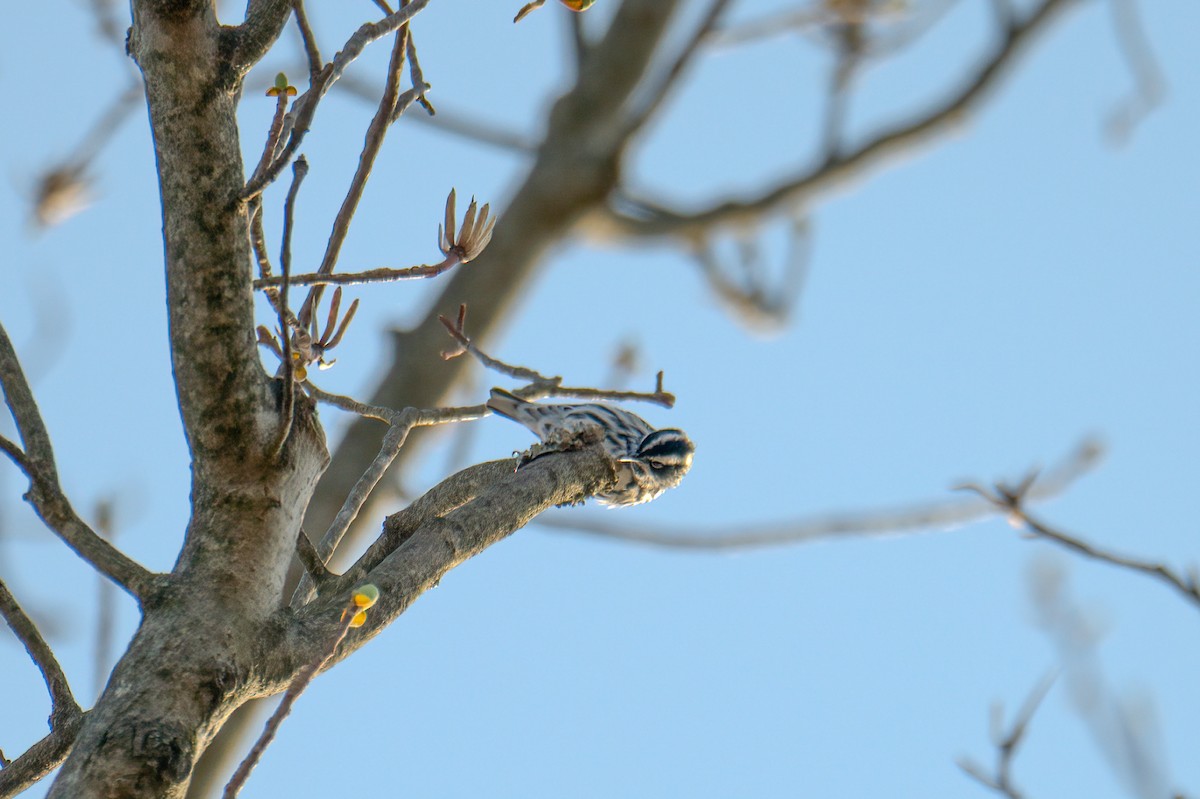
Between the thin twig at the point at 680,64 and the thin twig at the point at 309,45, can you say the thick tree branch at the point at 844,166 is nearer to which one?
the thin twig at the point at 680,64

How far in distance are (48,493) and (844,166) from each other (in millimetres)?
4409

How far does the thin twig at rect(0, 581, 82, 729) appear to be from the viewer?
1989mm

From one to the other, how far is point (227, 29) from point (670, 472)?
292 cm

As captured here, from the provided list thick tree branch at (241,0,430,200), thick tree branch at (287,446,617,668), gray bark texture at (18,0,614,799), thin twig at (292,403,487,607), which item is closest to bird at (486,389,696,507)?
thick tree branch at (287,446,617,668)

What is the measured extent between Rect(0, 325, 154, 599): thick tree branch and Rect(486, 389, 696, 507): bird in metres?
1.58

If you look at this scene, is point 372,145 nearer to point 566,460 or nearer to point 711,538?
point 566,460

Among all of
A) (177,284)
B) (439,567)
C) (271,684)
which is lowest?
(271,684)

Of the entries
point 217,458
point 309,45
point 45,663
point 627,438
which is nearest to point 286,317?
point 217,458

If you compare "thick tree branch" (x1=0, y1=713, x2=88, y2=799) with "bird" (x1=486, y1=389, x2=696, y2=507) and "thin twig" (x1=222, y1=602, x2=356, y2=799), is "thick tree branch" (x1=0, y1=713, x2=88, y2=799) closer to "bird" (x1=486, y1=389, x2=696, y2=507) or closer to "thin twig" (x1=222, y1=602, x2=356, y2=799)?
"thin twig" (x1=222, y1=602, x2=356, y2=799)

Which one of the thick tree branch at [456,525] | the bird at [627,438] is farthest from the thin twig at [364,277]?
the bird at [627,438]

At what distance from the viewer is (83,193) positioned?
13.2 feet

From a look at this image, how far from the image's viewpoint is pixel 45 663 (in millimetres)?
2006

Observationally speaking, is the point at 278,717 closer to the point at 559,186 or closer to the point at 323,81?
the point at 323,81

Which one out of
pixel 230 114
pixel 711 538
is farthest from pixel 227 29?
pixel 711 538
